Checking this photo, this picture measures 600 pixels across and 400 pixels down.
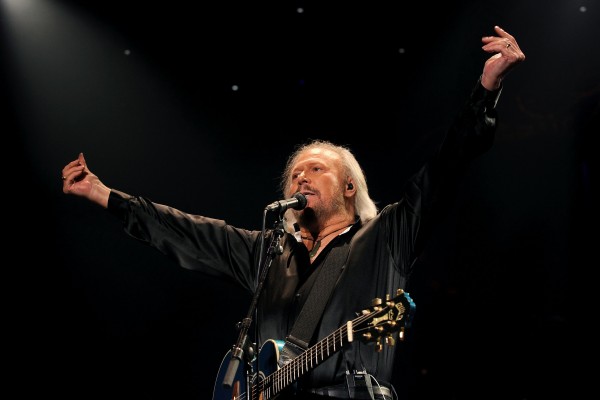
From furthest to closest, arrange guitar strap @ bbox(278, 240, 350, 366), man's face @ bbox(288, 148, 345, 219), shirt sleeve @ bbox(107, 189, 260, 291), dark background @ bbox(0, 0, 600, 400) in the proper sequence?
dark background @ bbox(0, 0, 600, 400)
shirt sleeve @ bbox(107, 189, 260, 291)
man's face @ bbox(288, 148, 345, 219)
guitar strap @ bbox(278, 240, 350, 366)

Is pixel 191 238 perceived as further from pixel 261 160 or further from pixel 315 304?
pixel 261 160

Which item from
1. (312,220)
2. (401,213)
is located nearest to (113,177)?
(312,220)

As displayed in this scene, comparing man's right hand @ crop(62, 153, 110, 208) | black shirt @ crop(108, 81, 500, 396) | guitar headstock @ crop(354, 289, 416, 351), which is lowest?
guitar headstock @ crop(354, 289, 416, 351)

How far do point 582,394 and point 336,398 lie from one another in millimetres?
2608

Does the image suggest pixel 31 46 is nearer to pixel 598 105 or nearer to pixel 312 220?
pixel 312 220

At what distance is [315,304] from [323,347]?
1.34ft

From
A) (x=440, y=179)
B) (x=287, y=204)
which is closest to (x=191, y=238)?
(x=287, y=204)

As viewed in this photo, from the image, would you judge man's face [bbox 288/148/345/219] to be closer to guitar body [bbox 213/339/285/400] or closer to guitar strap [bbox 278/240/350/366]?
guitar strap [bbox 278/240/350/366]

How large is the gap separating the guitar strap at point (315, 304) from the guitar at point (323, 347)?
6 centimetres

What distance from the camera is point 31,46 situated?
5398 millimetres

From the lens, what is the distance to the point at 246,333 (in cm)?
254

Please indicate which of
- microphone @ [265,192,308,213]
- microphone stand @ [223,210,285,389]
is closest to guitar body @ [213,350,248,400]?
microphone stand @ [223,210,285,389]

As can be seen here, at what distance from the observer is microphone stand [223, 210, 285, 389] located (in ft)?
8.00

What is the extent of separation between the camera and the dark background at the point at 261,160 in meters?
4.73
